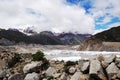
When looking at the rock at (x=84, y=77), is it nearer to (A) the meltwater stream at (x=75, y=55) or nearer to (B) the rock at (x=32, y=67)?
(B) the rock at (x=32, y=67)

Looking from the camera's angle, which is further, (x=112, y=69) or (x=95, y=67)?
(x=95, y=67)

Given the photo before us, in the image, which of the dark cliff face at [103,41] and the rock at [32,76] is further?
the dark cliff face at [103,41]

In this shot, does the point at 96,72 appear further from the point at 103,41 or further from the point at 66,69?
the point at 103,41

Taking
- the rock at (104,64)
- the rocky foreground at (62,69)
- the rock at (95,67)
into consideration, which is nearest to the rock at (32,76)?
the rocky foreground at (62,69)

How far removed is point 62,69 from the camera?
3997 cm

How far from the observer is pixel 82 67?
35.6m

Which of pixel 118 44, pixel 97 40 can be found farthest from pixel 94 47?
pixel 118 44

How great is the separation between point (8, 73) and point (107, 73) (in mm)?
14768

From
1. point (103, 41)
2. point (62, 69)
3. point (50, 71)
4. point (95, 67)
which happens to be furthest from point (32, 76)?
point (103, 41)

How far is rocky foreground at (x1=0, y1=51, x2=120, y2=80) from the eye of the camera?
109 feet

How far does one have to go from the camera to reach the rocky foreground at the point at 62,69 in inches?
1309

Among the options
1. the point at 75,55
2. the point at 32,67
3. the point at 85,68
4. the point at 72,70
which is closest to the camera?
the point at 85,68

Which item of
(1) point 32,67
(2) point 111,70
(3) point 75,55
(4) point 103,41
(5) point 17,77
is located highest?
(4) point 103,41

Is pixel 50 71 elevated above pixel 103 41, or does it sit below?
below
